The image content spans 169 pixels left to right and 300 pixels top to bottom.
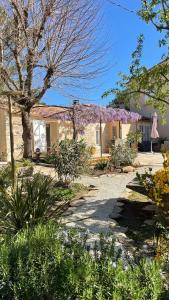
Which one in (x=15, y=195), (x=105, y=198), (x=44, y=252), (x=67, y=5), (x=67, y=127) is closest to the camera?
(x=44, y=252)

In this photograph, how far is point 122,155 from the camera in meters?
18.5

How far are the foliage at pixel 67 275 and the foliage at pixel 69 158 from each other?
7.72 metres

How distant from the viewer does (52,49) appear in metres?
15.3

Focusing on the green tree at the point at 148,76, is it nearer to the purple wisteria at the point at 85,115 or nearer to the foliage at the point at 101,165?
the foliage at the point at 101,165

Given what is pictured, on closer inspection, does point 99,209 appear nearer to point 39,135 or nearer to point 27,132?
point 27,132

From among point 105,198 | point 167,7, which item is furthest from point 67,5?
point 105,198

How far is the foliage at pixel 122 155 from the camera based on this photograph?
18.2 m

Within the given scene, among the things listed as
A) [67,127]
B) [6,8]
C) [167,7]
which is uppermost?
[6,8]

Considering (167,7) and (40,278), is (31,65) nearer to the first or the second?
(167,7)

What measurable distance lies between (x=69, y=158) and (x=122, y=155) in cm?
701

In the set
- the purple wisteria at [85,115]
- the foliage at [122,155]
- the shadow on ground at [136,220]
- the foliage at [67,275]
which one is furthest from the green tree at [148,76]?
the purple wisteria at [85,115]

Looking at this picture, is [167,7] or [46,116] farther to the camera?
[46,116]

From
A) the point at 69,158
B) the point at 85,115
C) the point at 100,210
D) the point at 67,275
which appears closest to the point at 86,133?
the point at 85,115

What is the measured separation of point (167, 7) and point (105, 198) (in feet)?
17.3
